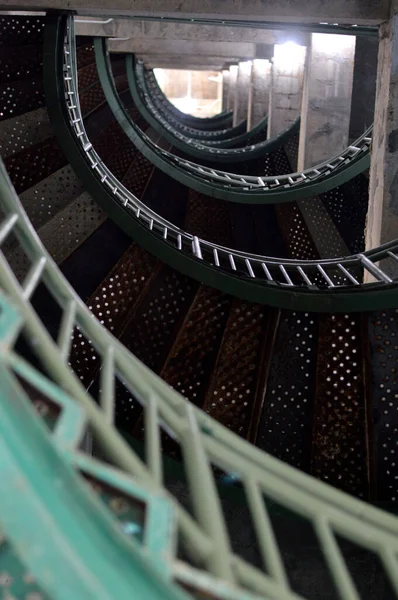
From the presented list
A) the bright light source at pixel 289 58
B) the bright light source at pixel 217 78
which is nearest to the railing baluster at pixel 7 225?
the bright light source at pixel 289 58

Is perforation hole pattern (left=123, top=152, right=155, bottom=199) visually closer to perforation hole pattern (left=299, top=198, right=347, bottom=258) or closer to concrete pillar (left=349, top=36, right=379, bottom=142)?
perforation hole pattern (left=299, top=198, right=347, bottom=258)

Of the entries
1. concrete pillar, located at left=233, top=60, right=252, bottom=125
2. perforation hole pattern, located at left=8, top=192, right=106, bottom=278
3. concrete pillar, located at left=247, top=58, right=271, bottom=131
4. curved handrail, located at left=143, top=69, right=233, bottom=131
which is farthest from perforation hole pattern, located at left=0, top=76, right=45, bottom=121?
curved handrail, located at left=143, top=69, right=233, bottom=131

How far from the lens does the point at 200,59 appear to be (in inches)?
984

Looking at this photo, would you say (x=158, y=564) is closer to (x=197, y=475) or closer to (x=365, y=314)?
(x=197, y=475)

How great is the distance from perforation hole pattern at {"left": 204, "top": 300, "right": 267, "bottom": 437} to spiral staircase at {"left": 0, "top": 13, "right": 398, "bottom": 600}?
Answer: 11mm

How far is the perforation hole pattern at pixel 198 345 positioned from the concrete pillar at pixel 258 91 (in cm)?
1389

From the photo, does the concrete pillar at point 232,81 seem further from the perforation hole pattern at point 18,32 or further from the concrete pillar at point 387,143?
the perforation hole pattern at point 18,32

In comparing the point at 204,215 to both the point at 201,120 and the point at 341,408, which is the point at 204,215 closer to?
the point at 341,408

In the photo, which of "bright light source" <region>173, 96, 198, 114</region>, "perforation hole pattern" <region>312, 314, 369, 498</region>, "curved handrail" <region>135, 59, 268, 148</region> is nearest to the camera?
"perforation hole pattern" <region>312, 314, 369, 498</region>

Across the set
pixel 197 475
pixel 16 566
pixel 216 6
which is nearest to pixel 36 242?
pixel 197 475

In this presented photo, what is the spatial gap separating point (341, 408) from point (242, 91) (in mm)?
19899

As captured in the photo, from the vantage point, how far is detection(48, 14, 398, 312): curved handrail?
487cm

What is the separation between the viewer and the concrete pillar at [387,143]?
621cm

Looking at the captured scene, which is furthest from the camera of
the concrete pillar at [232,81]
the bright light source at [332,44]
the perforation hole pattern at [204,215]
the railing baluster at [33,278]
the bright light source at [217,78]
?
the bright light source at [217,78]
